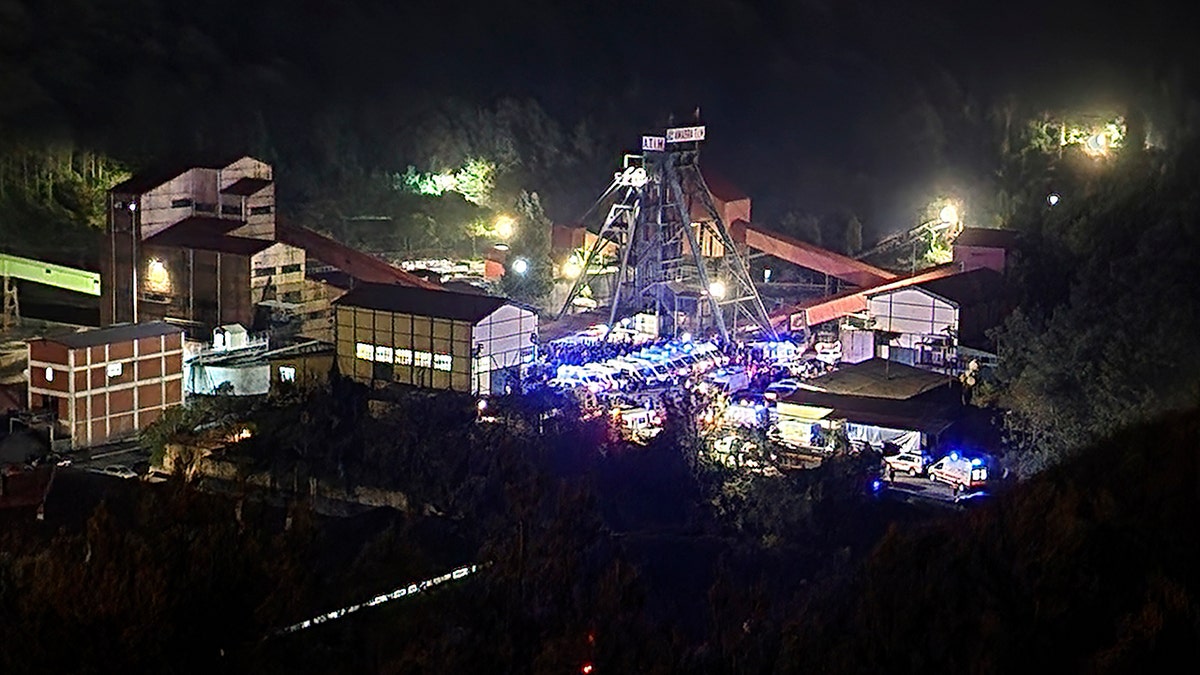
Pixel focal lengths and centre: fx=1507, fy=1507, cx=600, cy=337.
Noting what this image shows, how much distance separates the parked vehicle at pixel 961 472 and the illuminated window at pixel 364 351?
13.0 ft

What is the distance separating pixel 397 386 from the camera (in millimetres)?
10305

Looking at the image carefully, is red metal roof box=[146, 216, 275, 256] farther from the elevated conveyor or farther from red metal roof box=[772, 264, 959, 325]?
red metal roof box=[772, 264, 959, 325]

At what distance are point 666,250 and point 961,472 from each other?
4.24 meters

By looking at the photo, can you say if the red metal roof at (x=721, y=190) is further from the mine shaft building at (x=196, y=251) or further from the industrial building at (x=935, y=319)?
the mine shaft building at (x=196, y=251)

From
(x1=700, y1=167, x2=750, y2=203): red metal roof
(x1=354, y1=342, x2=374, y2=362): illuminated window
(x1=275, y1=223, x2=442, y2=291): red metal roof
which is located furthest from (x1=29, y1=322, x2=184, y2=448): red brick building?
(x1=700, y1=167, x2=750, y2=203): red metal roof

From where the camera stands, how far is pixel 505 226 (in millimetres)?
16719

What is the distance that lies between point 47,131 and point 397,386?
8.22m

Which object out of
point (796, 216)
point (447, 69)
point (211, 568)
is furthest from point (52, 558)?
point (447, 69)

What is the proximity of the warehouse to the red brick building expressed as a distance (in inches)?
47.8

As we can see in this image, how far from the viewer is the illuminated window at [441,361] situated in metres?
10.2

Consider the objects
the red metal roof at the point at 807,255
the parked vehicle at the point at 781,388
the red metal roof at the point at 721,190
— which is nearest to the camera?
the parked vehicle at the point at 781,388

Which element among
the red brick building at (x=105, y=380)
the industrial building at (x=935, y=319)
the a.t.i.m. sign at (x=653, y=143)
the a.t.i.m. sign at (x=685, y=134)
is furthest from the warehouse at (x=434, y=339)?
the industrial building at (x=935, y=319)

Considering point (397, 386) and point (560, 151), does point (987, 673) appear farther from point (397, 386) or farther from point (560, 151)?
point (560, 151)

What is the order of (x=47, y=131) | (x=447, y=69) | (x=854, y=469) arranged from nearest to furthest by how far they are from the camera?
(x=854, y=469) → (x=47, y=131) → (x=447, y=69)
